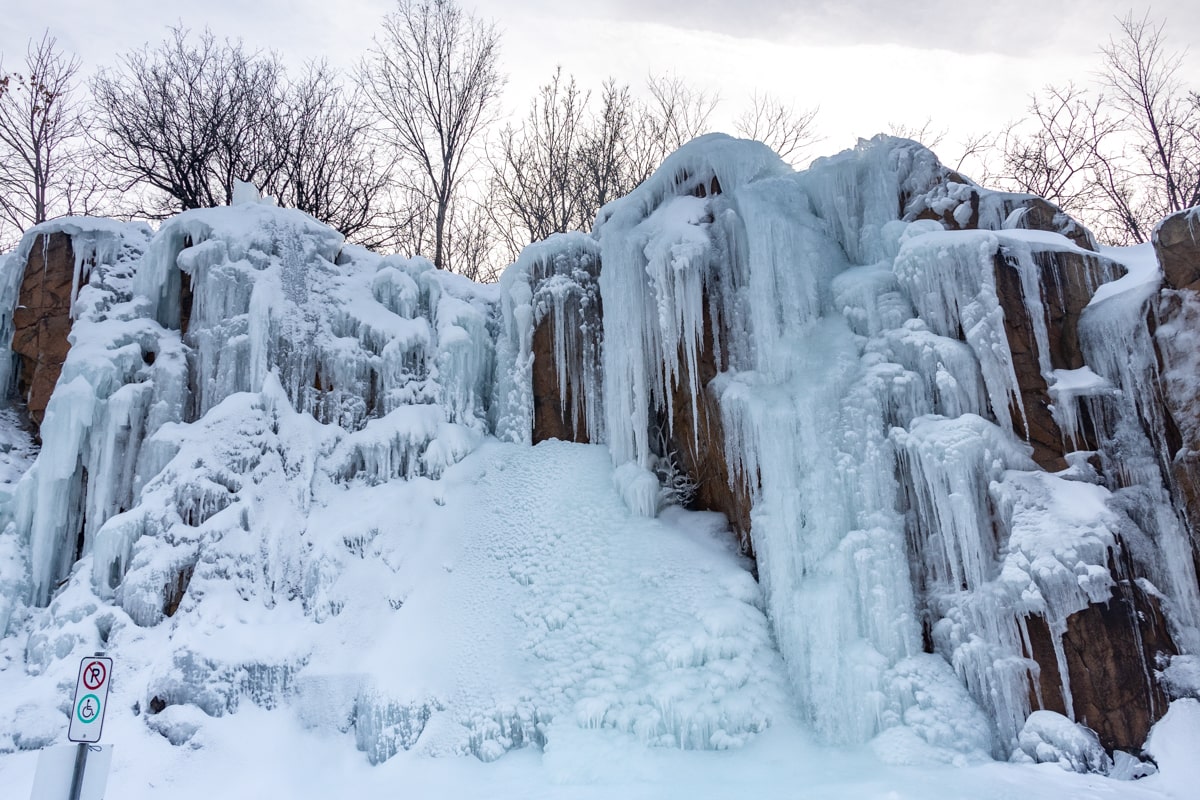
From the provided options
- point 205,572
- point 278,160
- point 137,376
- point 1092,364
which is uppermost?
point 278,160

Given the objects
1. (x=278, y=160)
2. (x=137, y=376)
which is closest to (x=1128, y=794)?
(x=137, y=376)

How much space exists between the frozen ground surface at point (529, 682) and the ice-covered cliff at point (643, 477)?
44 millimetres

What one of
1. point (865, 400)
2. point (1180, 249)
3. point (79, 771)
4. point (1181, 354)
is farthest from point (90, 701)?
point (1180, 249)

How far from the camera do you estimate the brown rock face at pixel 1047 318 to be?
6742 mm

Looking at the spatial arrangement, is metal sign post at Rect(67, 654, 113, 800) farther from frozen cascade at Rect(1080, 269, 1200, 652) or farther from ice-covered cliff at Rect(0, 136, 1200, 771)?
frozen cascade at Rect(1080, 269, 1200, 652)

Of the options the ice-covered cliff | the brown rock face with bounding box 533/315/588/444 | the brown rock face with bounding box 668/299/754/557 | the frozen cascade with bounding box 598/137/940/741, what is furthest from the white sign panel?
the brown rock face with bounding box 533/315/588/444

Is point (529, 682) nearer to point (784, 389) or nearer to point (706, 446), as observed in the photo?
point (706, 446)

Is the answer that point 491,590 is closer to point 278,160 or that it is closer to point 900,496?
point 900,496

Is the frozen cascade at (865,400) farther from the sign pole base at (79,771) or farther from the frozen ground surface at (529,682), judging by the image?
the sign pole base at (79,771)

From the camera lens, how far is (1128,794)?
191 inches

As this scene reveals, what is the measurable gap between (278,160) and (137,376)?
393 inches

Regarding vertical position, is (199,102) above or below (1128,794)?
above

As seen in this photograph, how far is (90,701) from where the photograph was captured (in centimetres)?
330

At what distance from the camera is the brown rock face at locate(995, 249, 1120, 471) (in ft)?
22.1
